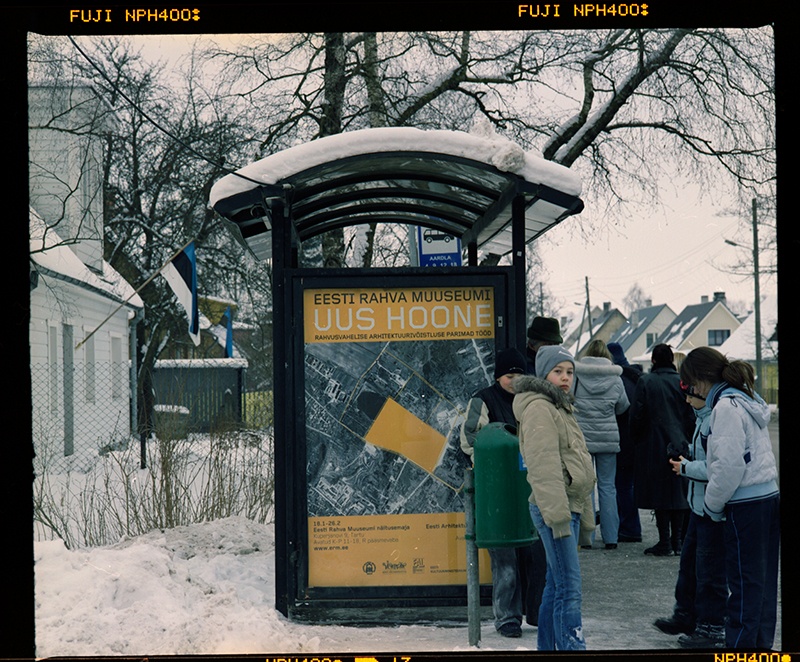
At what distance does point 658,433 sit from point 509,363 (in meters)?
2.96

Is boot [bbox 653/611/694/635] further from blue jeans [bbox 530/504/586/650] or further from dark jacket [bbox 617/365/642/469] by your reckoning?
dark jacket [bbox 617/365/642/469]

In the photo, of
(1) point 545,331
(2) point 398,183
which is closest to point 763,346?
(1) point 545,331

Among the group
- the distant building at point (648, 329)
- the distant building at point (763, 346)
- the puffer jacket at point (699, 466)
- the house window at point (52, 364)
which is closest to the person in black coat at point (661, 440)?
the puffer jacket at point (699, 466)

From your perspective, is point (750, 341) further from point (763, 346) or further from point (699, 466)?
point (699, 466)

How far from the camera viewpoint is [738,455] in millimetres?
4359

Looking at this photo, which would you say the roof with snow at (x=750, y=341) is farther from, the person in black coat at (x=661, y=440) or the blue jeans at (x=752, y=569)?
the blue jeans at (x=752, y=569)

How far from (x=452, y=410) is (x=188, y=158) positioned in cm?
1207

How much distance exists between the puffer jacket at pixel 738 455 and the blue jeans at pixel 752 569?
0.07m

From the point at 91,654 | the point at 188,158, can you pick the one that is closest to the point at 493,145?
the point at 91,654

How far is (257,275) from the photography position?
63.2 feet

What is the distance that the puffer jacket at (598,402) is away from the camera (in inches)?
302

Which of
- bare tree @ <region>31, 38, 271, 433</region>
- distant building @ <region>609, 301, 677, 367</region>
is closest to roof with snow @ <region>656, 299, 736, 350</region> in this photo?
distant building @ <region>609, 301, 677, 367</region>

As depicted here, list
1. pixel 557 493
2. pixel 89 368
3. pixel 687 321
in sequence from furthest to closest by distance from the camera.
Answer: pixel 687 321 → pixel 89 368 → pixel 557 493

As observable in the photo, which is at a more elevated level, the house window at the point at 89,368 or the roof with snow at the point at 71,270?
the roof with snow at the point at 71,270
